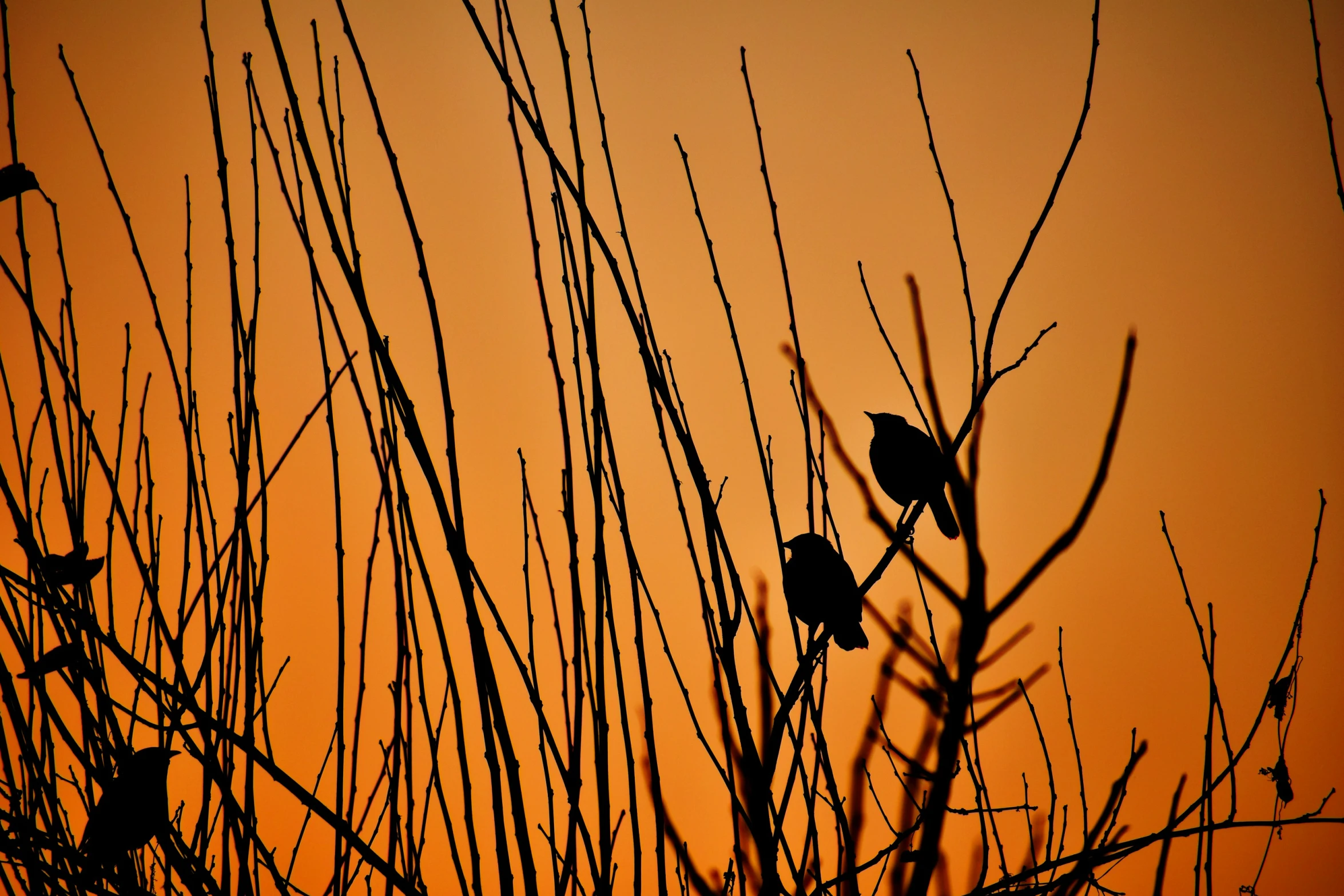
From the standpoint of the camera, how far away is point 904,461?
3.74ft

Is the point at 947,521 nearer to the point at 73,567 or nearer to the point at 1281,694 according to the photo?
the point at 1281,694

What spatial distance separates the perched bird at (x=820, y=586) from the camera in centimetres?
90

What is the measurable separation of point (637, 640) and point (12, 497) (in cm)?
62

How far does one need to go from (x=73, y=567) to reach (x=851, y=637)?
39.0 inches

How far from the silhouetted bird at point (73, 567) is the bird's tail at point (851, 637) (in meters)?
0.93

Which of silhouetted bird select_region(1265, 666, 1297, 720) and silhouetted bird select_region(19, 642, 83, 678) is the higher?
silhouetted bird select_region(1265, 666, 1297, 720)

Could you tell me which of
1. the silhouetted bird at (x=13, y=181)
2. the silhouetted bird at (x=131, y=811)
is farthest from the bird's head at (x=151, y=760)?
the silhouetted bird at (x=13, y=181)

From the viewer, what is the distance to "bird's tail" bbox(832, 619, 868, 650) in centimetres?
101

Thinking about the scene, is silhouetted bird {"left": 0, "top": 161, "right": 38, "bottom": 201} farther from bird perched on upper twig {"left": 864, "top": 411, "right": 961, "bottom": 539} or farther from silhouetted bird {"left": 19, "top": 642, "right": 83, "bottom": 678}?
bird perched on upper twig {"left": 864, "top": 411, "right": 961, "bottom": 539}

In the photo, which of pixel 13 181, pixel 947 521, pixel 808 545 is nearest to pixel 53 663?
pixel 13 181

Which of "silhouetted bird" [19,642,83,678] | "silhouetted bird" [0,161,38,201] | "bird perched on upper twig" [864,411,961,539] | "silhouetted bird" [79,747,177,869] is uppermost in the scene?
"silhouetted bird" [0,161,38,201]

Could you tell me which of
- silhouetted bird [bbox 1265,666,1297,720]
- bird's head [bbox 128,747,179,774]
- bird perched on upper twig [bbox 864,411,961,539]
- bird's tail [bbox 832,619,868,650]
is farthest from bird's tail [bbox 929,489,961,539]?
bird's head [bbox 128,747,179,774]

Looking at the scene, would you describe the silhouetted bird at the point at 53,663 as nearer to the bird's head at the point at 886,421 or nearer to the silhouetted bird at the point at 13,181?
the silhouetted bird at the point at 13,181

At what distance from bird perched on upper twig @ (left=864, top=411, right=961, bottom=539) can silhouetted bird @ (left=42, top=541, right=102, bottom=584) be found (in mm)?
1052
